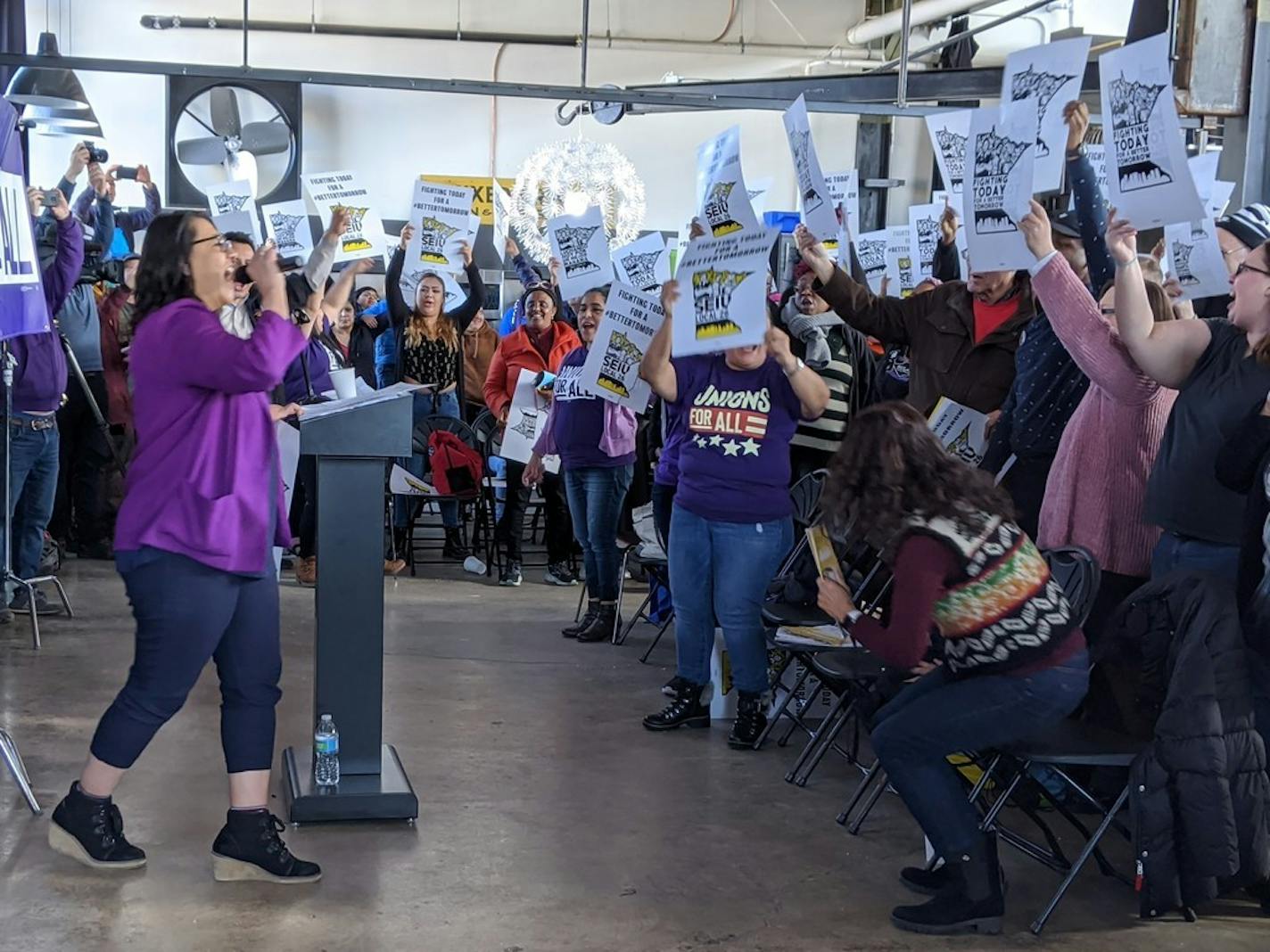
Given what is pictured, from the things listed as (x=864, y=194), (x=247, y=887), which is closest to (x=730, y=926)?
(x=247, y=887)

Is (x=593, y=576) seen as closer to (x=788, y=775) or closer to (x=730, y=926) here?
(x=788, y=775)

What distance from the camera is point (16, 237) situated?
4.80 m

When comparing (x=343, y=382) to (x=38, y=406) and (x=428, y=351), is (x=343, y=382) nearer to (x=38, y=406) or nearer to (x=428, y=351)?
(x=38, y=406)

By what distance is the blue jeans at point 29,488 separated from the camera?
22.1 ft

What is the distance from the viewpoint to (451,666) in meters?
6.35

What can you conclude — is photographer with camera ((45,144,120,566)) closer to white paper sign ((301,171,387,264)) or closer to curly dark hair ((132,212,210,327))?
white paper sign ((301,171,387,264))

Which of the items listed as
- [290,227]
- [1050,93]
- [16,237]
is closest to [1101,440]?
[1050,93]

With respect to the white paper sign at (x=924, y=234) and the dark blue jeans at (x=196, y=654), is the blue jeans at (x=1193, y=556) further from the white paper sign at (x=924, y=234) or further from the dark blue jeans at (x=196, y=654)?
the white paper sign at (x=924, y=234)

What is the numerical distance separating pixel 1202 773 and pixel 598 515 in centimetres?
393

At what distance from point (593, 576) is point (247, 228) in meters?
2.71

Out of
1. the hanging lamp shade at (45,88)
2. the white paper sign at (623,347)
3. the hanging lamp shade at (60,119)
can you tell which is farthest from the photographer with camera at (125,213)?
the white paper sign at (623,347)

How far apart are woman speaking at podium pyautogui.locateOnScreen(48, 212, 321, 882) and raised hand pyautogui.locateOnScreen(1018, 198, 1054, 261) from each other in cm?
194

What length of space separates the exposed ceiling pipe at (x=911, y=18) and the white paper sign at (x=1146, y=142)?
291 inches

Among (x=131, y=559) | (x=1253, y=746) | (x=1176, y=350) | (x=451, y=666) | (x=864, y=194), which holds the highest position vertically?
(x=864, y=194)
